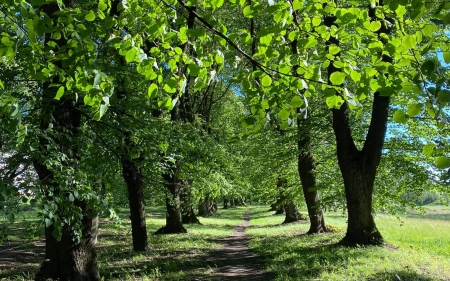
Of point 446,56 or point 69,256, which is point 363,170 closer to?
point 69,256

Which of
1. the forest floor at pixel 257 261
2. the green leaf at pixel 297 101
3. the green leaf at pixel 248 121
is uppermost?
the green leaf at pixel 297 101

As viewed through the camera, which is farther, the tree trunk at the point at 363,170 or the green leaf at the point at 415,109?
the tree trunk at the point at 363,170

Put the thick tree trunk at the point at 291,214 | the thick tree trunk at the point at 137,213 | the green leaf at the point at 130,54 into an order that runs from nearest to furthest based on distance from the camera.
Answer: the green leaf at the point at 130,54
the thick tree trunk at the point at 137,213
the thick tree trunk at the point at 291,214

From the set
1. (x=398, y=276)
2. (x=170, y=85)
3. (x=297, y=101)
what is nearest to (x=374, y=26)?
(x=297, y=101)

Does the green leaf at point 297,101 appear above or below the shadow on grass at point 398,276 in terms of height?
above

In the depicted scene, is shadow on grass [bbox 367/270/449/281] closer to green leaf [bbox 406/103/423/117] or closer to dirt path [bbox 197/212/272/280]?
dirt path [bbox 197/212/272/280]

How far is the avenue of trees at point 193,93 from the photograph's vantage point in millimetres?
2709

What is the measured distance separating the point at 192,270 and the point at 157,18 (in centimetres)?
890

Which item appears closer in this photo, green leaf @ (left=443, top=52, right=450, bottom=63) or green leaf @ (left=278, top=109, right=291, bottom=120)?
green leaf @ (left=443, top=52, right=450, bottom=63)

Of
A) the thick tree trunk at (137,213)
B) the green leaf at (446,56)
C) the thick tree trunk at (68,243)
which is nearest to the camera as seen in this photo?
the green leaf at (446,56)

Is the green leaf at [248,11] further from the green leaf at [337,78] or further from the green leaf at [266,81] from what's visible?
the green leaf at [337,78]

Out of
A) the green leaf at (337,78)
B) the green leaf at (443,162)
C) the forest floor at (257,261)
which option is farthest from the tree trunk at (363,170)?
the green leaf at (443,162)

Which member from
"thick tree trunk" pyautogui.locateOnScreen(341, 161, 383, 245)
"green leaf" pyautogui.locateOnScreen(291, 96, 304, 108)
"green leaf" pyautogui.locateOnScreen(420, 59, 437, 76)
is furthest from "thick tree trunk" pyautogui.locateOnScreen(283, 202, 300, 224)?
"green leaf" pyautogui.locateOnScreen(420, 59, 437, 76)

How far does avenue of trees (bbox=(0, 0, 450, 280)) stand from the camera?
271 centimetres
